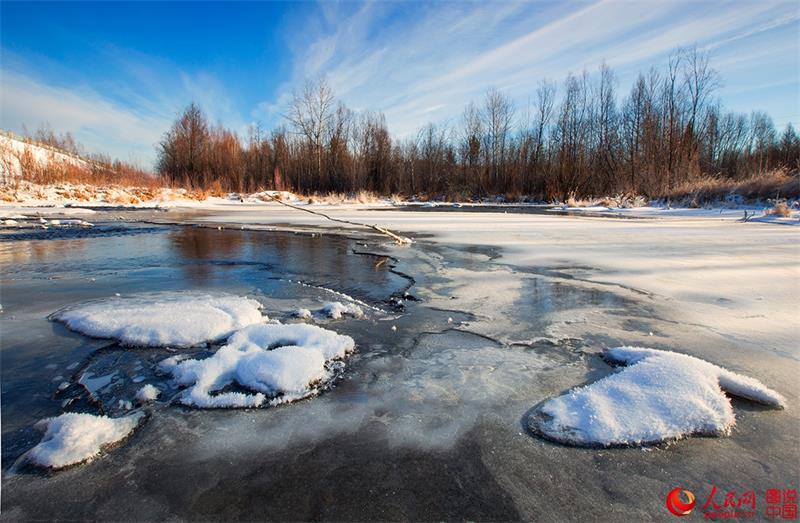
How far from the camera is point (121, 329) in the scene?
2.39 meters

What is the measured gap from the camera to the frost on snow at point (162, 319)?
2.30 metres

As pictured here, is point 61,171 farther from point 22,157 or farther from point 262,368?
point 262,368

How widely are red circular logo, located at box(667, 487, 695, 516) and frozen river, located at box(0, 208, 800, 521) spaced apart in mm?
28

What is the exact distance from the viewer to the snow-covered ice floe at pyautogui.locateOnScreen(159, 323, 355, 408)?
1.69m

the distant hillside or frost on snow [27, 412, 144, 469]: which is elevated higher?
the distant hillside

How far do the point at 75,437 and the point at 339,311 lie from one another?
63.9 inches

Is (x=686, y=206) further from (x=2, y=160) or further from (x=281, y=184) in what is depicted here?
(x=2, y=160)

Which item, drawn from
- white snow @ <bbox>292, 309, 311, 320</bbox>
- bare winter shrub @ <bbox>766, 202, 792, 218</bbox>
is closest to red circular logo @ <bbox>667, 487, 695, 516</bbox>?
white snow @ <bbox>292, 309, 311, 320</bbox>

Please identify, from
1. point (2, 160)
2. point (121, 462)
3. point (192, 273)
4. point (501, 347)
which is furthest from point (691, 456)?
point (2, 160)

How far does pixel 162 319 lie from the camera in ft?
8.22

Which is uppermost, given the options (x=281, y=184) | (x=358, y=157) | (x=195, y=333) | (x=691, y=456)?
(x=358, y=157)

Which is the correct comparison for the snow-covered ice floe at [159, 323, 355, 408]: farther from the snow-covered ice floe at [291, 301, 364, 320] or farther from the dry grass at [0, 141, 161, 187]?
the dry grass at [0, 141, 161, 187]

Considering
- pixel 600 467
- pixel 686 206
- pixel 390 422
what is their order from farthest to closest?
pixel 686 206, pixel 390 422, pixel 600 467

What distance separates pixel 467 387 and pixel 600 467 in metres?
0.63
